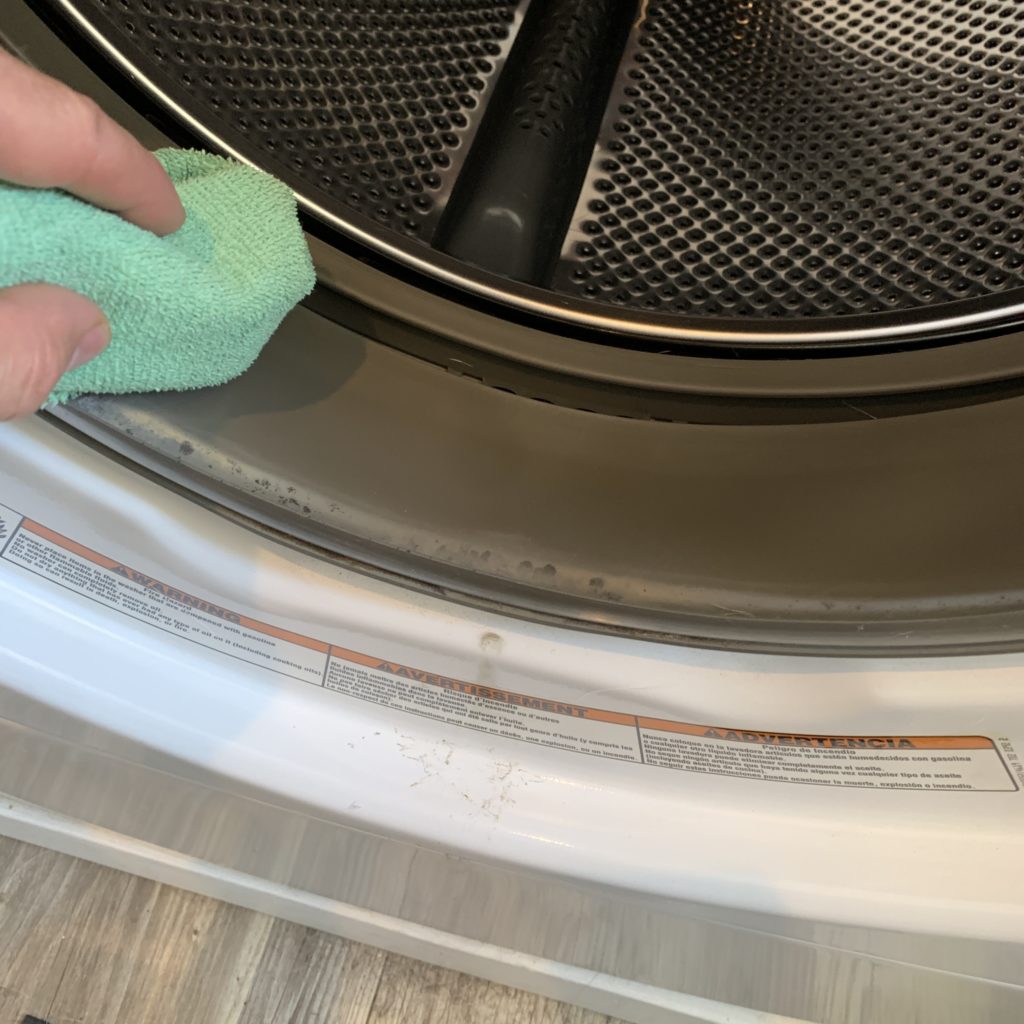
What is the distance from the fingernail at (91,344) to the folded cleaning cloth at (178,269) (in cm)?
1

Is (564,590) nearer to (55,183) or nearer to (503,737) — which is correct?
(503,737)

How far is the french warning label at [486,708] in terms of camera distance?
14.0 inches

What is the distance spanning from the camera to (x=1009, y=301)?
52cm

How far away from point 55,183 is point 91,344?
7 cm

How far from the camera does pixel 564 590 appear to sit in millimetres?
395

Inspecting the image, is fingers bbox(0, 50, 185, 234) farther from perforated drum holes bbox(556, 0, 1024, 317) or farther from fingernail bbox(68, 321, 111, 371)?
perforated drum holes bbox(556, 0, 1024, 317)

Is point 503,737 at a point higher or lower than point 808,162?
lower

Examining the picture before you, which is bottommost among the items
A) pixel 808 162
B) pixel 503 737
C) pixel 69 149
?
pixel 503 737

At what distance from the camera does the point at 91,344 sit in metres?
0.35

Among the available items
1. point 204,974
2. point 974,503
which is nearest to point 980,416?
point 974,503

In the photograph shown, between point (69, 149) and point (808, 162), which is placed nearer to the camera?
point (69, 149)

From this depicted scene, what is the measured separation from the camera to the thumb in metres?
0.30

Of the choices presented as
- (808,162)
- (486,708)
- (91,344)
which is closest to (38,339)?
(91,344)

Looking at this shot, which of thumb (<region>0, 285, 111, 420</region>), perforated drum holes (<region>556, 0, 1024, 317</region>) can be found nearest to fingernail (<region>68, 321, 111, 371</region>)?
thumb (<region>0, 285, 111, 420</region>)
